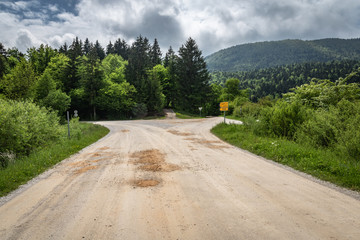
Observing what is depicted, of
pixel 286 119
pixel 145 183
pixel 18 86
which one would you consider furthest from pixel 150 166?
pixel 18 86

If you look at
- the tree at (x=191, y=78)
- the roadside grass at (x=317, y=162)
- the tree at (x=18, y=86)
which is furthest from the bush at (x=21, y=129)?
the tree at (x=191, y=78)

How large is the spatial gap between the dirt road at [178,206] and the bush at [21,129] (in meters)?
3.55

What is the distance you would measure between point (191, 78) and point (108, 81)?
67.6ft

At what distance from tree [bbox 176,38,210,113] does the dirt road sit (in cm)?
4434

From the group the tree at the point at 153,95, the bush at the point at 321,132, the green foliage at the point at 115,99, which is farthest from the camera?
the tree at the point at 153,95

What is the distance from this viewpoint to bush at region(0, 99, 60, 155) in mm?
8266

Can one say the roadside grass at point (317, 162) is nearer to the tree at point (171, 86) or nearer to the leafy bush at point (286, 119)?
the leafy bush at point (286, 119)

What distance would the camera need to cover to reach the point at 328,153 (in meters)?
7.20

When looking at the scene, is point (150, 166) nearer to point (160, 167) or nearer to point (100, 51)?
point (160, 167)

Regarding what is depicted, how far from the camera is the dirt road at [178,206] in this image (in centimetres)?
312

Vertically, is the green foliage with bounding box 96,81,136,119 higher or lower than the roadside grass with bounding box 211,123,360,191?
higher

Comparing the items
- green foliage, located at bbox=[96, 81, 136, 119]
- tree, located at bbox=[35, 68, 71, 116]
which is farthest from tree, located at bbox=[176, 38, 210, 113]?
tree, located at bbox=[35, 68, 71, 116]

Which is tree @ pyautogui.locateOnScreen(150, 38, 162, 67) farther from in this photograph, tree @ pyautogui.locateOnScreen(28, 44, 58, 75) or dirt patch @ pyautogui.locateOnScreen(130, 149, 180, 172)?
dirt patch @ pyautogui.locateOnScreen(130, 149, 180, 172)

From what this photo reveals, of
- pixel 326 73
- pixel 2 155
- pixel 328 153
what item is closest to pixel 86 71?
pixel 2 155
